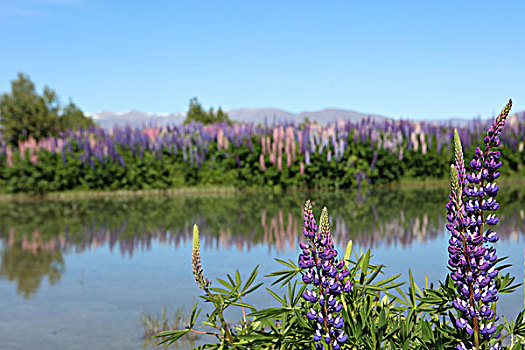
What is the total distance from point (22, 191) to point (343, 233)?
11772 mm

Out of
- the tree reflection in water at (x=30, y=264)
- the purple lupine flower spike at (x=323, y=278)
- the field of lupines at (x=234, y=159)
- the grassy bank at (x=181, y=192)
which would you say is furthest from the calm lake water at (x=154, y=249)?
the field of lupines at (x=234, y=159)

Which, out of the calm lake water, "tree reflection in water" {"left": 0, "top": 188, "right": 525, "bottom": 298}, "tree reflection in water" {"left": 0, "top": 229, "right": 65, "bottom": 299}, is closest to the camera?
the calm lake water

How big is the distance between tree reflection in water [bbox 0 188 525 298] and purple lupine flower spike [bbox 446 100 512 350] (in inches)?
198

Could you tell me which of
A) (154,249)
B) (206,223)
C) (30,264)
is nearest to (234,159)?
(206,223)

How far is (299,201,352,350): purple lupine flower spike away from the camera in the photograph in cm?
219

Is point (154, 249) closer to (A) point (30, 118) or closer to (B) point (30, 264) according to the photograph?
(B) point (30, 264)

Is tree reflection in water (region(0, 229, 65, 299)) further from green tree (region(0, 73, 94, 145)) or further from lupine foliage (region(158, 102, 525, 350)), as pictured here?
green tree (region(0, 73, 94, 145))

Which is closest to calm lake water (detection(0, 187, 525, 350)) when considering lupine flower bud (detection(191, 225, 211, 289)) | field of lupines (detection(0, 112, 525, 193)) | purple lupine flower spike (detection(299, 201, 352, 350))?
purple lupine flower spike (detection(299, 201, 352, 350))

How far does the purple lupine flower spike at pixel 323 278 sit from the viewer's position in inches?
86.4

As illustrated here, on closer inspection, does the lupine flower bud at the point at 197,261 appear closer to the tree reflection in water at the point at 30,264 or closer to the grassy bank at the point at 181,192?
the tree reflection in water at the point at 30,264

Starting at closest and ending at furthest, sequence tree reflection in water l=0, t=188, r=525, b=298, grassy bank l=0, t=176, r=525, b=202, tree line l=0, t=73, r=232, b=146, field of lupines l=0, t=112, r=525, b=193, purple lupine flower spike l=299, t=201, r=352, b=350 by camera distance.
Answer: purple lupine flower spike l=299, t=201, r=352, b=350 → tree reflection in water l=0, t=188, r=525, b=298 → grassy bank l=0, t=176, r=525, b=202 → field of lupines l=0, t=112, r=525, b=193 → tree line l=0, t=73, r=232, b=146

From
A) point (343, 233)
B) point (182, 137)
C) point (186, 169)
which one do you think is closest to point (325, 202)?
point (343, 233)

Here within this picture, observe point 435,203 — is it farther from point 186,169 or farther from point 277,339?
point 277,339

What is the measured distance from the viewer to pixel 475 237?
2.01 m
